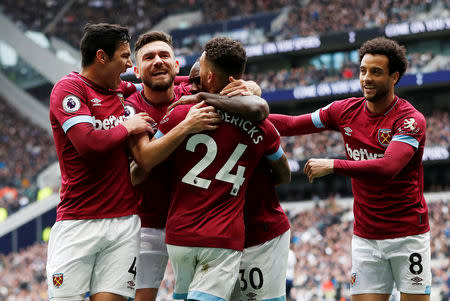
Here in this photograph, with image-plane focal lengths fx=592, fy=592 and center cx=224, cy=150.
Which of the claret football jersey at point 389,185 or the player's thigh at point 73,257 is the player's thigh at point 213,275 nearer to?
the player's thigh at point 73,257

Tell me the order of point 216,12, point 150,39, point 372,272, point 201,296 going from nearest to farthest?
1. point 201,296
2. point 150,39
3. point 372,272
4. point 216,12

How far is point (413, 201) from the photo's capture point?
4.63 meters

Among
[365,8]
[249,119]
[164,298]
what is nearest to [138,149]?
[249,119]

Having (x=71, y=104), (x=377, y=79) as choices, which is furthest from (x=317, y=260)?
(x=71, y=104)

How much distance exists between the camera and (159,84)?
14.1 feet

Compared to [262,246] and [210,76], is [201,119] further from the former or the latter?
[262,246]

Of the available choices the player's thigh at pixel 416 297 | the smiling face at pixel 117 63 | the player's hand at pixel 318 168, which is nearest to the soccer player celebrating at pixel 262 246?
the player's hand at pixel 318 168

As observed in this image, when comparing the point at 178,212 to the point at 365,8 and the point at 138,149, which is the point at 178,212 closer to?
the point at 138,149

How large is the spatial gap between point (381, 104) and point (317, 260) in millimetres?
13738

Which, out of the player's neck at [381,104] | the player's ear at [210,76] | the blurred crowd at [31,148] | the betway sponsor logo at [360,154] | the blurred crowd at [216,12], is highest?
the blurred crowd at [216,12]

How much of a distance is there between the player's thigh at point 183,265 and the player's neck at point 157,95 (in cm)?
118

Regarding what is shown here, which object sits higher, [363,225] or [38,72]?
[38,72]

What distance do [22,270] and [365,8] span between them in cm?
1906

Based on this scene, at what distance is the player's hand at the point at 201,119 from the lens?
3.64m
